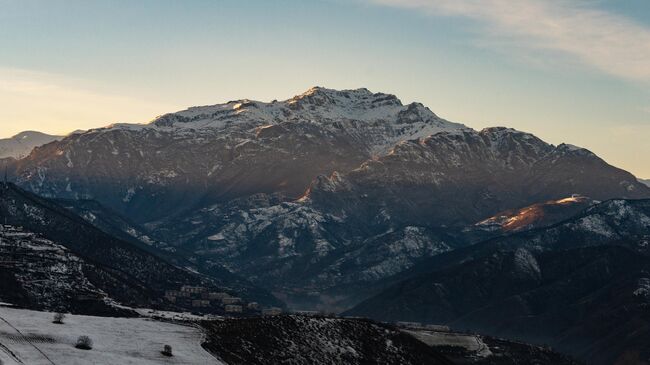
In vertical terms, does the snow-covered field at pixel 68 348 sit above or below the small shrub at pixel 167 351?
above

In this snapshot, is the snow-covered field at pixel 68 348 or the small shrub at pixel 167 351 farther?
the small shrub at pixel 167 351

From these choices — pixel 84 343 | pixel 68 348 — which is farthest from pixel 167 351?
pixel 68 348

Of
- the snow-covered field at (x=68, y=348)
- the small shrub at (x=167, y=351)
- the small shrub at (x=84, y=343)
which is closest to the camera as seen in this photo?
the snow-covered field at (x=68, y=348)

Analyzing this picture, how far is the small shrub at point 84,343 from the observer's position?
179250mm

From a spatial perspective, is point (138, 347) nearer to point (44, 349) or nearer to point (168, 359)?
point (168, 359)

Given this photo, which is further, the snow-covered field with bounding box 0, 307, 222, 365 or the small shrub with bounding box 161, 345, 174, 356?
the small shrub with bounding box 161, 345, 174, 356

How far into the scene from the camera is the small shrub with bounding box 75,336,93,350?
17925cm

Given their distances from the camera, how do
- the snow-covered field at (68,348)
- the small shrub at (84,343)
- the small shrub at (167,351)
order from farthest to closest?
the small shrub at (167,351) < the small shrub at (84,343) < the snow-covered field at (68,348)

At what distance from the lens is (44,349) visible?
172250mm

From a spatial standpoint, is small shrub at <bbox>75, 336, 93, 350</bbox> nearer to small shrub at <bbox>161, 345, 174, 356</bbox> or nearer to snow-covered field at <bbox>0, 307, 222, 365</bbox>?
snow-covered field at <bbox>0, 307, 222, 365</bbox>

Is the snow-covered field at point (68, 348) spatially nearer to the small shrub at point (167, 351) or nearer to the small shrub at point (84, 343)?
the small shrub at point (167, 351)

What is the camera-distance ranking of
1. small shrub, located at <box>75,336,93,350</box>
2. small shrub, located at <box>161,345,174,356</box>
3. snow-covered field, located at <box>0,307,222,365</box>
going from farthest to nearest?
small shrub, located at <box>161,345,174,356</box> → small shrub, located at <box>75,336,93,350</box> → snow-covered field, located at <box>0,307,222,365</box>

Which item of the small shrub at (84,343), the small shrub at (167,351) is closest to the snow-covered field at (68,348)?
the small shrub at (167,351)

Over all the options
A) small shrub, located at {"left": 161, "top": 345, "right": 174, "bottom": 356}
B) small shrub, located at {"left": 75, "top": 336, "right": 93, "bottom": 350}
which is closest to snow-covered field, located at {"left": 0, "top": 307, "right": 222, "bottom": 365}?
small shrub, located at {"left": 161, "top": 345, "right": 174, "bottom": 356}
